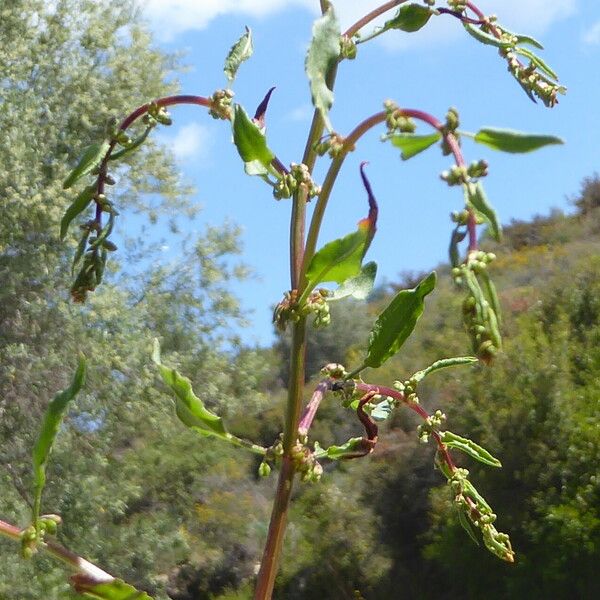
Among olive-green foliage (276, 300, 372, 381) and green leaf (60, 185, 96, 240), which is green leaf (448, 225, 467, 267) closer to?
green leaf (60, 185, 96, 240)

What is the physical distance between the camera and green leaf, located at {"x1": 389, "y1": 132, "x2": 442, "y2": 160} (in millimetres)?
667

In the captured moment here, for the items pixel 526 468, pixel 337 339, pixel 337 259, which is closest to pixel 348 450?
pixel 337 259

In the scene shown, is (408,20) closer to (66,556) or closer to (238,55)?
(238,55)

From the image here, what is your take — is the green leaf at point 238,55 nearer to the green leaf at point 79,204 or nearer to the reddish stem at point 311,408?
the green leaf at point 79,204

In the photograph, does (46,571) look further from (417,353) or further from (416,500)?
(417,353)

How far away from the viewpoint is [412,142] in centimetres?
67

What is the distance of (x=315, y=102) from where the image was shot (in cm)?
65

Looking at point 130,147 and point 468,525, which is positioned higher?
point 130,147

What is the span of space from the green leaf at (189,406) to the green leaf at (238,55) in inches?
8.5

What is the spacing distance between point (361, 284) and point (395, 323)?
78mm

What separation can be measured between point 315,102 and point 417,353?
A: 14.7m

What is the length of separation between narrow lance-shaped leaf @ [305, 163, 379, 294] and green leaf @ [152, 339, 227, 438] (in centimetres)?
10

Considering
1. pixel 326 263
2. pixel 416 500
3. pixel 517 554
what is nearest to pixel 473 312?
pixel 326 263

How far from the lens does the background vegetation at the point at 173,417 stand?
362 inches
